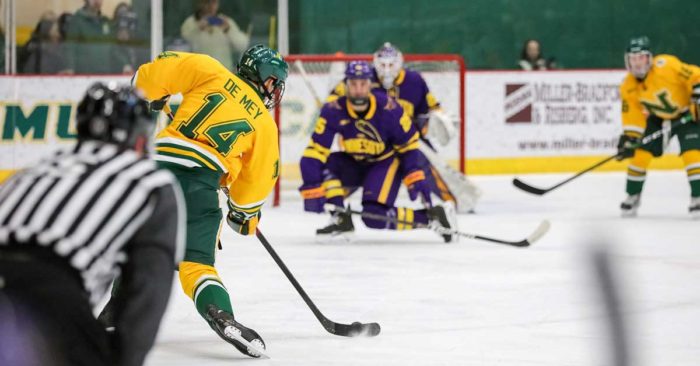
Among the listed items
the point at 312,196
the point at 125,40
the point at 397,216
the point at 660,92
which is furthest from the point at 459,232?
the point at 125,40

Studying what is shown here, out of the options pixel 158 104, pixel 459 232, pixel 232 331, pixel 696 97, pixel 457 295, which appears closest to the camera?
pixel 232 331

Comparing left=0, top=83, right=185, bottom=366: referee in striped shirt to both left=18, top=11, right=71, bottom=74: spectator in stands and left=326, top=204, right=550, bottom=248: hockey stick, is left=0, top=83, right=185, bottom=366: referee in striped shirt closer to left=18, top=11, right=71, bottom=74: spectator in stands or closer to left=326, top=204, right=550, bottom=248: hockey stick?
left=326, top=204, right=550, bottom=248: hockey stick

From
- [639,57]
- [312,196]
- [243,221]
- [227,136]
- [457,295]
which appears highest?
[639,57]

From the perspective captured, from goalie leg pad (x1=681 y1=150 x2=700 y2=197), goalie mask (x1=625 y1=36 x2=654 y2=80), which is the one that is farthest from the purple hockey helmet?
goalie leg pad (x1=681 y1=150 x2=700 y2=197)

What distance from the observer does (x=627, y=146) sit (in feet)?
24.8

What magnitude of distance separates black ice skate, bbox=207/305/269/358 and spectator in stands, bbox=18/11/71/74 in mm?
5785

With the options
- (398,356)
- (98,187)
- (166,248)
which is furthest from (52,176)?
(398,356)

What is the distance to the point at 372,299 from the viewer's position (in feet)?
15.2

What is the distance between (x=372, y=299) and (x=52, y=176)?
288 centimetres

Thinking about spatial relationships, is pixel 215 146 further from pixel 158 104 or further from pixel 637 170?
pixel 637 170

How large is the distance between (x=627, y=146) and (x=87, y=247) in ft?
20.1

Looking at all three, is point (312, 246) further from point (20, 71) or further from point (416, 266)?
point (20, 71)

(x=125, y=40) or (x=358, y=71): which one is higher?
(x=125, y=40)

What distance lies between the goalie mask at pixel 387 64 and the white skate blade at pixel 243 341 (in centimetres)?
407
